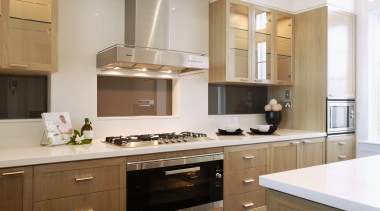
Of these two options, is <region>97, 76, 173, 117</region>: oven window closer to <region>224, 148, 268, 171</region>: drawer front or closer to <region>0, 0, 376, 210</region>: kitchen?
<region>0, 0, 376, 210</region>: kitchen

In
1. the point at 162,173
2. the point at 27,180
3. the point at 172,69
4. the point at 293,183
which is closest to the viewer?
the point at 293,183

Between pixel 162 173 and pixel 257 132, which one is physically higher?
pixel 257 132

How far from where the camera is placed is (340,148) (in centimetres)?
361

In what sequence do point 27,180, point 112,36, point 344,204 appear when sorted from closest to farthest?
point 344,204, point 27,180, point 112,36

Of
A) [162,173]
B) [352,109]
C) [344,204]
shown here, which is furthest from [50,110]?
[352,109]

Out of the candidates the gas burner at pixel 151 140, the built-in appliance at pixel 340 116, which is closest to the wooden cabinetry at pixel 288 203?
the gas burner at pixel 151 140

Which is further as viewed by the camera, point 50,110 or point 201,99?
point 201,99

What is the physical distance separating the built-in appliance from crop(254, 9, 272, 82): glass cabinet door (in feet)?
2.73

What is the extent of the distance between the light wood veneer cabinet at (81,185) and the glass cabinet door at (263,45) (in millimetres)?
2042

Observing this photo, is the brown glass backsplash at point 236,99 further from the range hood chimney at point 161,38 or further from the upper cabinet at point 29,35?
the upper cabinet at point 29,35

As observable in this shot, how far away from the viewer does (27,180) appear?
Result: 1779mm

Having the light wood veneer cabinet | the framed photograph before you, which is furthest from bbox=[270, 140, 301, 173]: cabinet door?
the framed photograph

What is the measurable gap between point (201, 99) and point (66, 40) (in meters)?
1.55

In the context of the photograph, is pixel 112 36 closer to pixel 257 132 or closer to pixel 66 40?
pixel 66 40
